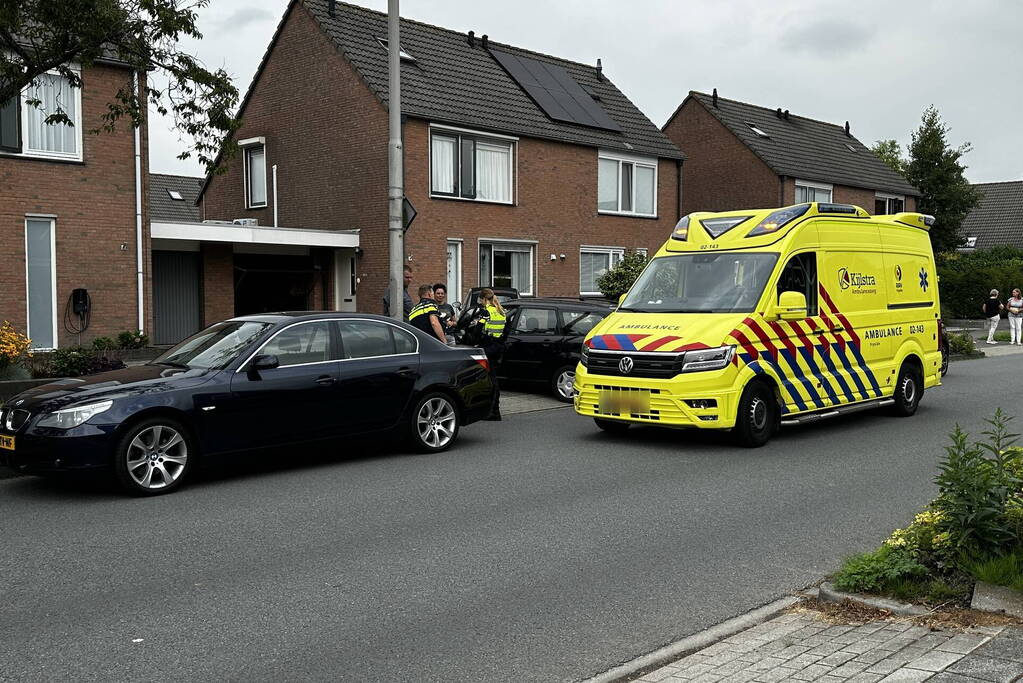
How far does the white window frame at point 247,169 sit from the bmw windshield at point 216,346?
1765 centimetres

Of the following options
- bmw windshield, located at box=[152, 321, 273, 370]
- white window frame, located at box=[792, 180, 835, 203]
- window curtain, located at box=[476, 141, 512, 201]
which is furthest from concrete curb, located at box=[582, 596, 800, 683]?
white window frame, located at box=[792, 180, 835, 203]

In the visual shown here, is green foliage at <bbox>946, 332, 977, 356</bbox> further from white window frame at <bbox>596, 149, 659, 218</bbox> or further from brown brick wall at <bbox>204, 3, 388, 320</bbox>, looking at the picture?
brown brick wall at <bbox>204, 3, 388, 320</bbox>

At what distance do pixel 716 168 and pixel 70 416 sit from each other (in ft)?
104

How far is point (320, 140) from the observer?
24.8 metres

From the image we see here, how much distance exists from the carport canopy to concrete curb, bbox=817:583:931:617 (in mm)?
16704

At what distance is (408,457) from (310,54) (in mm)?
17677

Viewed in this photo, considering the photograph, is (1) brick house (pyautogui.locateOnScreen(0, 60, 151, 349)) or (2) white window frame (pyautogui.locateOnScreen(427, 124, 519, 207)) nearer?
(1) brick house (pyautogui.locateOnScreen(0, 60, 151, 349))

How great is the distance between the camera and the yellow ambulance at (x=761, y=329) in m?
10.1

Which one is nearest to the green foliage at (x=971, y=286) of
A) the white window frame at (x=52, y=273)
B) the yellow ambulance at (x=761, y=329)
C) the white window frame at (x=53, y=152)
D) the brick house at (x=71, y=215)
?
the yellow ambulance at (x=761, y=329)

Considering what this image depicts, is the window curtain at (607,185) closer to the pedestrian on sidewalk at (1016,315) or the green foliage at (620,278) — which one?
the green foliage at (620,278)

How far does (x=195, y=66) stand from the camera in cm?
1138

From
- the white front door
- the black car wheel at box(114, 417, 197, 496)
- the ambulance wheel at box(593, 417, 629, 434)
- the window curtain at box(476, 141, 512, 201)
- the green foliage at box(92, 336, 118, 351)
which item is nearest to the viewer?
the black car wheel at box(114, 417, 197, 496)

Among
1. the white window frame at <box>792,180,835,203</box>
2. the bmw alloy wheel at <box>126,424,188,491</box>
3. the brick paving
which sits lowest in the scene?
the brick paving

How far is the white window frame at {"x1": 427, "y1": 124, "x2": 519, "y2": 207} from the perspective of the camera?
23594 mm
